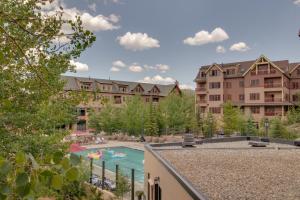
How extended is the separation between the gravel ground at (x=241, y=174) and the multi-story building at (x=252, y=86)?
36450 mm

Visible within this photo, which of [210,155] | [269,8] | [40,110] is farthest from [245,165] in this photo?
[269,8]

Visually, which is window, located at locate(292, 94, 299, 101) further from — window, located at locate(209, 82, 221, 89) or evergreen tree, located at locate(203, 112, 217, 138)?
evergreen tree, located at locate(203, 112, 217, 138)

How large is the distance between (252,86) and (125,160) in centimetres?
2773

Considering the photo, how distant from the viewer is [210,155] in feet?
48.3

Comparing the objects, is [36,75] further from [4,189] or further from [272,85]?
[272,85]

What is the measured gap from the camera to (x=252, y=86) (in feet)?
164

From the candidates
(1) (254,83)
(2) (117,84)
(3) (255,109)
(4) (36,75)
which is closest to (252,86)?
(1) (254,83)

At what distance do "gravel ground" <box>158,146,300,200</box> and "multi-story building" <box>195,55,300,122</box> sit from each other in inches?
1435

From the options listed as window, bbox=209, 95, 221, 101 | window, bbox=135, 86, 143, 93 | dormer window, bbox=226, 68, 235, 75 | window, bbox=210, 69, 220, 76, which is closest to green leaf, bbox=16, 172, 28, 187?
window, bbox=209, 95, 221, 101

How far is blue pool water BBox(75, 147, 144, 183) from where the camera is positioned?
31.0 m

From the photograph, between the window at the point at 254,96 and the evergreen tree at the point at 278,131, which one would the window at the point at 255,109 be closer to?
the window at the point at 254,96

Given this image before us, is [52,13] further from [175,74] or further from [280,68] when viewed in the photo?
[175,74]

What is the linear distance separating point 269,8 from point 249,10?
328 cm

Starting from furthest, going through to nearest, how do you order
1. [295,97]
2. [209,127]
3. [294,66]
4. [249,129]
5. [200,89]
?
[200,89] < [294,66] < [295,97] < [209,127] < [249,129]
